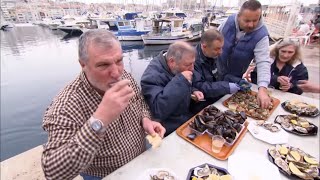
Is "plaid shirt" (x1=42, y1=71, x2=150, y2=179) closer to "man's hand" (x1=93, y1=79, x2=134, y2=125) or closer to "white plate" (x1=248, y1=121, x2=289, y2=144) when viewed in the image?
"man's hand" (x1=93, y1=79, x2=134, y2=125)

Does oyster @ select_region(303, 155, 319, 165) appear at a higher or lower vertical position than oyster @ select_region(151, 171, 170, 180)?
lower

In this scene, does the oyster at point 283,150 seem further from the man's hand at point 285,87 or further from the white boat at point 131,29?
the white boat at point 131,29

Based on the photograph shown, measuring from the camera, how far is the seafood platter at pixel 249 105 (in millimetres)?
1858

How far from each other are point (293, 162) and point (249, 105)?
89 centimetres

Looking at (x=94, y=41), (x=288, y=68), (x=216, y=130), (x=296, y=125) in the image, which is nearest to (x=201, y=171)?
(x=216, y=130)

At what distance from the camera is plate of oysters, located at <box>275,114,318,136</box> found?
156 centimetres

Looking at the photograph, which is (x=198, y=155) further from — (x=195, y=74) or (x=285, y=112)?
(x=285, y=112)

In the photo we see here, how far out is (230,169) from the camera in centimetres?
117

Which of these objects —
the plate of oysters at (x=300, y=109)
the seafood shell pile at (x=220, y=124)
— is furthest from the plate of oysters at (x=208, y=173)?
the plate of oysters at (x=300, y=109)

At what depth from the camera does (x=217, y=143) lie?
1364mm

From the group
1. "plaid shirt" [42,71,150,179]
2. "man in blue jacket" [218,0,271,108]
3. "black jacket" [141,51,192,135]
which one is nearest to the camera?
"plaid shirt" [42,71,150,179]

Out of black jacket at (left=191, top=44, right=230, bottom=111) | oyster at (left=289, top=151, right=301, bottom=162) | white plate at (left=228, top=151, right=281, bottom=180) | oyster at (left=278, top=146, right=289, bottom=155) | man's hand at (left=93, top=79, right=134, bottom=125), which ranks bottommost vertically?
white plate at (left=228, top=151, right=281, bottom=180)

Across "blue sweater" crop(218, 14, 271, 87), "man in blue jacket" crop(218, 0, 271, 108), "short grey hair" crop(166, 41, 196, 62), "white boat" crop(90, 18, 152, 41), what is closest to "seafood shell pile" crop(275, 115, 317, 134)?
"man in blue jacket" crop(218, 0, 271, 108)

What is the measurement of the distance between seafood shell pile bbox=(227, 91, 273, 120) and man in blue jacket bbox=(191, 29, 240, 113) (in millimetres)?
122
